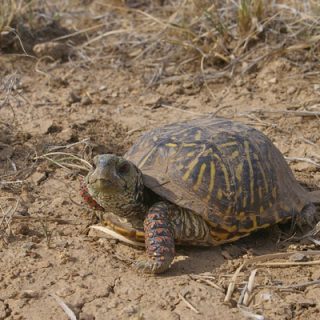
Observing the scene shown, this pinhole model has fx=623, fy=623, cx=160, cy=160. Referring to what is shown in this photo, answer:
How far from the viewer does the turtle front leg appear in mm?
3244

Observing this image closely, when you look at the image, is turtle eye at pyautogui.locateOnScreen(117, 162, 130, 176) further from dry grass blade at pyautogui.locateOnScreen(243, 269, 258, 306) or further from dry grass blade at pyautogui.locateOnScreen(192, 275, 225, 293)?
dry grass blade at pyautogui.locateOnScreen(243, 269, 258, 306)

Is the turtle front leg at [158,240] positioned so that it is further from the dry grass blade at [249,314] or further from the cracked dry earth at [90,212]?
the dry grass blade at [249,314]

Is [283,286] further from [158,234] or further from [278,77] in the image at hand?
[278,77]

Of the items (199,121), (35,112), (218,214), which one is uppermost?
(199,121)

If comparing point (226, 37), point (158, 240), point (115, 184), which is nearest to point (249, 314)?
point (158, 240)

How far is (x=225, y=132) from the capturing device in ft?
12.3

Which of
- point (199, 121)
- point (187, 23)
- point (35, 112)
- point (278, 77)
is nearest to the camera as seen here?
point (199, 121)

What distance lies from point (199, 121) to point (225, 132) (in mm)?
282

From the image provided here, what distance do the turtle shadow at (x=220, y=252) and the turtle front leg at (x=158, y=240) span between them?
117 millimetres

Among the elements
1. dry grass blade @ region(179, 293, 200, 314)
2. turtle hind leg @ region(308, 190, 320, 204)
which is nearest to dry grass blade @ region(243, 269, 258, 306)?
dry grass blade @ region(179, 293, 200, 314)

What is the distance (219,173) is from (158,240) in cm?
56

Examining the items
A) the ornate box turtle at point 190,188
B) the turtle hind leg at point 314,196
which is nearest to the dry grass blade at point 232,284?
the ornate box turtle at point 190,188

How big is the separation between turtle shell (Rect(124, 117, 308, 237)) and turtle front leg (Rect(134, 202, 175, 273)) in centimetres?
10

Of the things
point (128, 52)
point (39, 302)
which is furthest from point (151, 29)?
point (39, 302)
